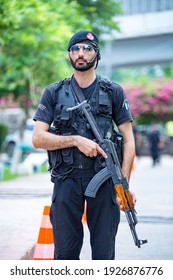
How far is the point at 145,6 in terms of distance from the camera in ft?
170

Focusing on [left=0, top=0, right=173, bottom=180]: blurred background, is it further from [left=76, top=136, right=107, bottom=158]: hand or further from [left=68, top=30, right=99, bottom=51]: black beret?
[left=76, top=136, right=107, bottom=158]: hand

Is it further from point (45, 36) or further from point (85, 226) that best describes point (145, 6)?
point (85, 226)

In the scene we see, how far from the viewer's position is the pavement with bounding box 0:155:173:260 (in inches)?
327

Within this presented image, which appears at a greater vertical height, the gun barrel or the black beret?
the black beret

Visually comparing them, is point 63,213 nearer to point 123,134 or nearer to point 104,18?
point 123,134

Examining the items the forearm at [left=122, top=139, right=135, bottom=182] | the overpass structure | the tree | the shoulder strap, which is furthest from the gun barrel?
the overpass structure

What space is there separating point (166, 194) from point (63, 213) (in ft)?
37.0

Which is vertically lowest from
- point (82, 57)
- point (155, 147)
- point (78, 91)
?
point (155, 147)

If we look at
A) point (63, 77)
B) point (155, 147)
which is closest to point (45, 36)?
point (63, 77)

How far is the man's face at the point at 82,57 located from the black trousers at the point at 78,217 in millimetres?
723

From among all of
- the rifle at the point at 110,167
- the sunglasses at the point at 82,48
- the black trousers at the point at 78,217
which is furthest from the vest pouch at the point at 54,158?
the sunglasses at the point at 82,48

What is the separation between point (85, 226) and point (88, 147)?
5.73m

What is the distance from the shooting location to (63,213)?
498cm

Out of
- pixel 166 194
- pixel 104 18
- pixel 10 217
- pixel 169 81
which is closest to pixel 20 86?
pixel 104 18
